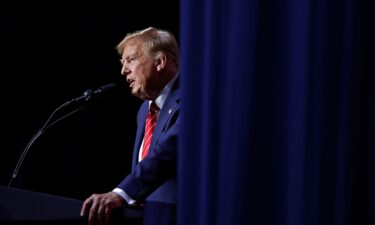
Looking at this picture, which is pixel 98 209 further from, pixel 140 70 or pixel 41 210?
pixel 140 70

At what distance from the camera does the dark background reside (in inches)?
103

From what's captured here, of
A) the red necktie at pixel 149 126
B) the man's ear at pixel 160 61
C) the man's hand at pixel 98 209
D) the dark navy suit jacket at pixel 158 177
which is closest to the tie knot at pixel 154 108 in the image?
the red necktie at pixel 149 126

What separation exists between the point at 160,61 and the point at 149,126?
9.9 inches

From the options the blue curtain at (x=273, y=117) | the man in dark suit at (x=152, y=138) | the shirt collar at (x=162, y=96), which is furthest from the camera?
the shirt collar at (x=162, y=96)

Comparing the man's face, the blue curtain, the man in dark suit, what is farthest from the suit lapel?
the blue curtain

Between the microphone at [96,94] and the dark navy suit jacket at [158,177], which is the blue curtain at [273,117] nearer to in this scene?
the dark navy suit jacket at [158,177]

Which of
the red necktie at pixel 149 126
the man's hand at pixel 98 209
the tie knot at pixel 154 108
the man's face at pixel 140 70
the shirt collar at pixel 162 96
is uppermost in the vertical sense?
the man's face at pixel 140 70

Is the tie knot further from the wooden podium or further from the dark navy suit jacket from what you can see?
the wooden podium

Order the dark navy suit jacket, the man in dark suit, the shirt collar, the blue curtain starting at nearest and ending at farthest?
the blue curtain
the man in dark suit
the dark navy suit jacket
the shirt collar

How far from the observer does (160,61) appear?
1.94 m

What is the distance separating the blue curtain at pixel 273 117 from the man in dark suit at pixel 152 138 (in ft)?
0.66

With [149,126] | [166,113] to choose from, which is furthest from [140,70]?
[166,113]

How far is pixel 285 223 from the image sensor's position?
1157 mm

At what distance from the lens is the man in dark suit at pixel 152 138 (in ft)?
4.14
